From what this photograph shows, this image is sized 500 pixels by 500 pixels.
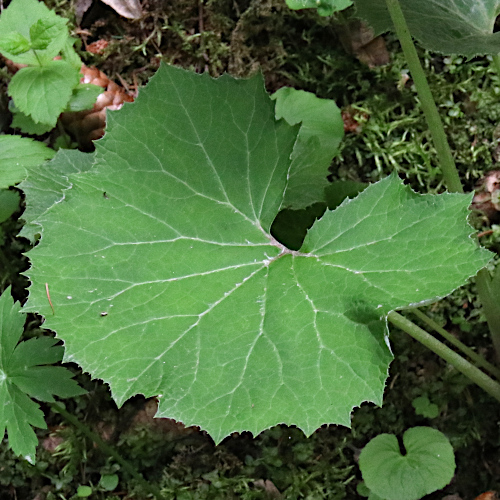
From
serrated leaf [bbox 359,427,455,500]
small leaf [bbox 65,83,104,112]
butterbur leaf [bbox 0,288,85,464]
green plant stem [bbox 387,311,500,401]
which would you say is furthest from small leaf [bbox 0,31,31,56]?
serrated leaf [bbox 359,427,455,500]

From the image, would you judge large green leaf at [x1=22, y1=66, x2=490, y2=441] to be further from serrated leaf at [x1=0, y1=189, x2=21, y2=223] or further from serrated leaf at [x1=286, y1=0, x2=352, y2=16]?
serrated leaf at [x1=0, y1=189, x2=21, y2=223]

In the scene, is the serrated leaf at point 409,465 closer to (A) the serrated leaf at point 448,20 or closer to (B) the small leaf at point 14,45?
(A) the serrated leaf at point 448,20

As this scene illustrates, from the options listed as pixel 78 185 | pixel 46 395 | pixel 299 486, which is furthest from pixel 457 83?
pixel 46 395

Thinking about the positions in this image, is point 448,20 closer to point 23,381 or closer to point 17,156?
point 17,156

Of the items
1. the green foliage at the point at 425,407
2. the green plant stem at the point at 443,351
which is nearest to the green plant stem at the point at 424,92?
the green plant stem at the point at 443,351

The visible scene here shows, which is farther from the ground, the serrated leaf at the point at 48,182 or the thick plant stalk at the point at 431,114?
the thick plant stalk at the point at 431,114

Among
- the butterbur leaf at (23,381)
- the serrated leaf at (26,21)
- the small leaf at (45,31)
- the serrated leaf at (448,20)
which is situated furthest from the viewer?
the serrated leaf at (26,21)

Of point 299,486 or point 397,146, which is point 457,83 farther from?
point 299,486
